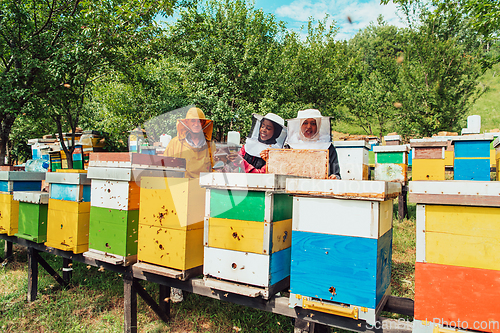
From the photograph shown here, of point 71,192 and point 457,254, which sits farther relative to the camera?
point 71,192

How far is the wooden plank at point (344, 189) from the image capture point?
161 centimetres

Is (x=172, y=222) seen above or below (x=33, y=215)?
above

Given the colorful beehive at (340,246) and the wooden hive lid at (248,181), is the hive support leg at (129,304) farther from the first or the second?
the colorful beehive at (340,246)

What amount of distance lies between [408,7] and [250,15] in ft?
22.8

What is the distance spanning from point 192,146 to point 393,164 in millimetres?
4727

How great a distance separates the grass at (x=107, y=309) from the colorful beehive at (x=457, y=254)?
2244 mm

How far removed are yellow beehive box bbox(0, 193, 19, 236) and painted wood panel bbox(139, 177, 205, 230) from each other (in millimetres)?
2895

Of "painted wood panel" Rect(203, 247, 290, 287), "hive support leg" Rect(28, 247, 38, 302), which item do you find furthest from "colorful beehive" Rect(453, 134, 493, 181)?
"hive support leg" Rect(28, 247, 38, 302)

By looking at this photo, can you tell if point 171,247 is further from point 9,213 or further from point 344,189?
point 9,213

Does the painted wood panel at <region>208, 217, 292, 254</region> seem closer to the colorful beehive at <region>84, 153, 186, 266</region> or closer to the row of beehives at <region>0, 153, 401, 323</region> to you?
the row of beehives at <region>0, 153, 401, 323</region>

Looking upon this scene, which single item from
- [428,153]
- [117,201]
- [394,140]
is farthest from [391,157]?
[117,201]

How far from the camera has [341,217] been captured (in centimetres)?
172

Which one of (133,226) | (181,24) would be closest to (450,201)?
(133,226)

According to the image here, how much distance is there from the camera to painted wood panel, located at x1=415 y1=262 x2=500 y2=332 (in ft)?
4.53
